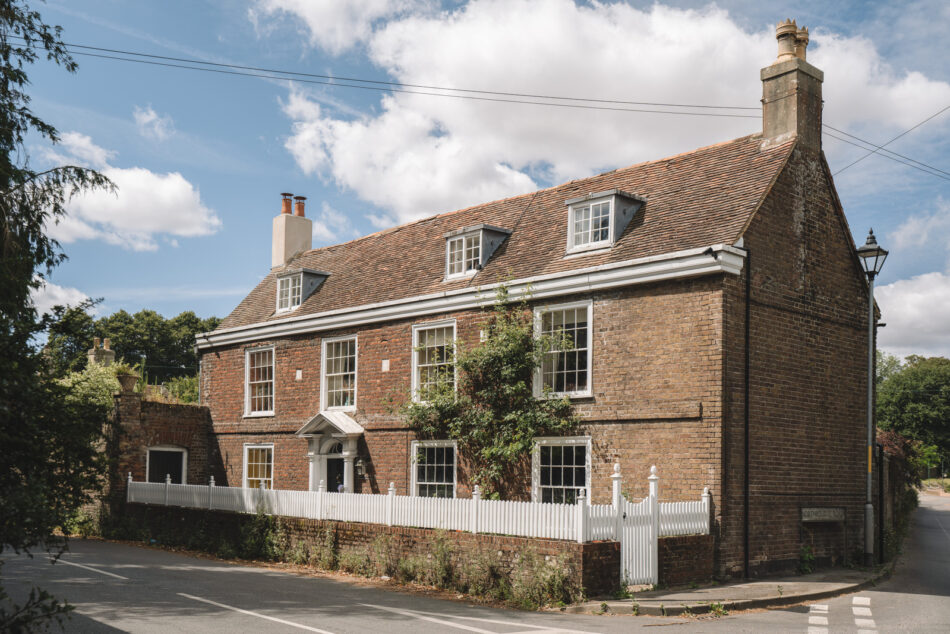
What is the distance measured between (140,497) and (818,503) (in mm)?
17178

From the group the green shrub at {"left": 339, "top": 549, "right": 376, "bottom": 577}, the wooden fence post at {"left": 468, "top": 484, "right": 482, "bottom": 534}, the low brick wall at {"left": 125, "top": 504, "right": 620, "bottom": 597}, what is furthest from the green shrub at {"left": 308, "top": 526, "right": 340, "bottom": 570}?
the wooden fence post at {"left": 468, "top": 484, "right": 482, "bottom": 534}

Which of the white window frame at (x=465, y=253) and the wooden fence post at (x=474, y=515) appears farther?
the white window frame at (x=465, y=253)

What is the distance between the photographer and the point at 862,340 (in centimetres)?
1930

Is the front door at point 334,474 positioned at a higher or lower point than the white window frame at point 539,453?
lower

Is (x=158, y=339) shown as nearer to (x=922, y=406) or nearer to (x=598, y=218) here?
(x=598, y=218)

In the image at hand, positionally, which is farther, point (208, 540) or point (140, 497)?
point (140, 497)

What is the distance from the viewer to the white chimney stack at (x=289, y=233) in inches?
1184

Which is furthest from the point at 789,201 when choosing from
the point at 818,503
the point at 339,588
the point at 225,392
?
the point at 225,392

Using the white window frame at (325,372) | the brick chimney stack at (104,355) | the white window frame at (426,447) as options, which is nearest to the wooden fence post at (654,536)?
the white window frame at (426,447)

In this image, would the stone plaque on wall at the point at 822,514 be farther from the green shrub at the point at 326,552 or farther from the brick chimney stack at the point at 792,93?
the green shrub at the point at 326,552

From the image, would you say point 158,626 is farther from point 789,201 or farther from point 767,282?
point 789,201

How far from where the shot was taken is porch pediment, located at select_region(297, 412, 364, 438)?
2169 cm

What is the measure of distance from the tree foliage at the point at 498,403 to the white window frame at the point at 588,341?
0.12 metres

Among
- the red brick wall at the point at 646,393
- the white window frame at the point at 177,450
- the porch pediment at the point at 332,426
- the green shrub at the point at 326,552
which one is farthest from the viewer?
the white window frame at the point at 177,450
